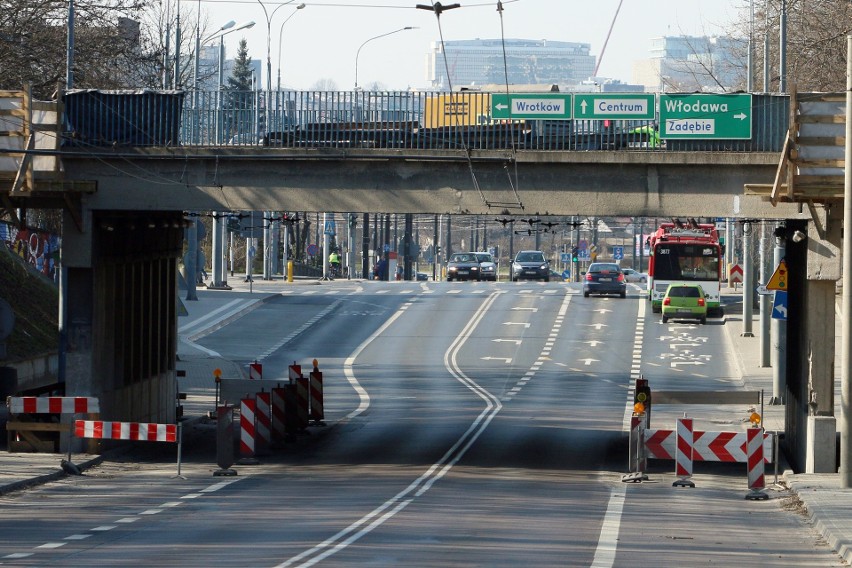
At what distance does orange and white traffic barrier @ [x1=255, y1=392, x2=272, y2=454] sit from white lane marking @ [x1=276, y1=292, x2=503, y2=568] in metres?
3.29

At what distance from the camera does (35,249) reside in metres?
52.2

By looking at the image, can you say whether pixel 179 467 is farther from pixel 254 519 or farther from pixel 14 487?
pixel 254 519

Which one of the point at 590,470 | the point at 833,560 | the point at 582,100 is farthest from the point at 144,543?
the point at 582,100

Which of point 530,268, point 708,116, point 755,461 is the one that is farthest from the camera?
point 530,268

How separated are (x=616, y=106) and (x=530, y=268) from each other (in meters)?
56.6

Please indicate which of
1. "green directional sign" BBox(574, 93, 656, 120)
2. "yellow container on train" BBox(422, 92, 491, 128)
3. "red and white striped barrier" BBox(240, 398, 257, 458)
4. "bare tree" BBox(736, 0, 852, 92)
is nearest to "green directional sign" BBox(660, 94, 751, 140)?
"green directional sign" BBox(574, 93, 656, 120)

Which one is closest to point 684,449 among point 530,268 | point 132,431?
point 132,431

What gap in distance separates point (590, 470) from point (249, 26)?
1152 inches

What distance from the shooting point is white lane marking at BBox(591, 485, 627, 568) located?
1343 centimetres

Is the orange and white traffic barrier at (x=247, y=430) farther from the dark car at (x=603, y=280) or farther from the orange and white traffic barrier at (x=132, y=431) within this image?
the dark car at (x=603, y=280)

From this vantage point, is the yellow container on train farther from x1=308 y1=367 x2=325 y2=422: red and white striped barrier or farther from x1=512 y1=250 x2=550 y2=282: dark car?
x1=512 y1=250 x2=550 y2=282: dark car

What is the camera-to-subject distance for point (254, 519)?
1608cm

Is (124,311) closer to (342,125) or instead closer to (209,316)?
(342,125)

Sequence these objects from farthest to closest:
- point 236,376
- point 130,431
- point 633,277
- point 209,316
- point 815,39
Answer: point 633,277
point 209,316
point 815,39
point 236,376
point 130,431
